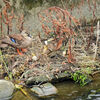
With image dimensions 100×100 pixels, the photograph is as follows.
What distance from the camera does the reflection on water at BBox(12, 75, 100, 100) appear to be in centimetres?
410

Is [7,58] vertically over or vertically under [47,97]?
over

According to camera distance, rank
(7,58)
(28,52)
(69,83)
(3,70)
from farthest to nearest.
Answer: (28,52), (7,58), (3,70), (69,83)

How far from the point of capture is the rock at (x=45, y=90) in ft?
13.8

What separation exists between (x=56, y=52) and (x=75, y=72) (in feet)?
3.01

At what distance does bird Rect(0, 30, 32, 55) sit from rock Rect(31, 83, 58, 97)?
1.33 metres

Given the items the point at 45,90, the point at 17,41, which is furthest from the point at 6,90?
the point at 17,41

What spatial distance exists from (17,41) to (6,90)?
4.93 ft

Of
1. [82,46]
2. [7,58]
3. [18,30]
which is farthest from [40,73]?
[18,30]

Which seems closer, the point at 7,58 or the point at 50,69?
the point at 50,69

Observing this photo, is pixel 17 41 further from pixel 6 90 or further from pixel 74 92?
pixel 74 92

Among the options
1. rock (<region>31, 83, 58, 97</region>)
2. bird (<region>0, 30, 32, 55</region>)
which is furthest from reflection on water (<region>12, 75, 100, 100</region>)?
bird (<region>0, 30, 32, 55</region>)

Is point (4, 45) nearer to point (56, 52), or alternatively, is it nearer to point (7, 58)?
point (7, 58)

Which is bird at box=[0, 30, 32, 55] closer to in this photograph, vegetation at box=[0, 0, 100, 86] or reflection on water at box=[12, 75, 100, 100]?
vegetation at box=[0, 0, 100, 86]

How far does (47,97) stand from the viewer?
4.12 meters
